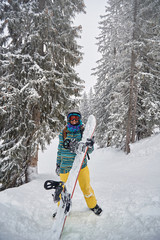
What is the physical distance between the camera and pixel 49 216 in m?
3.17

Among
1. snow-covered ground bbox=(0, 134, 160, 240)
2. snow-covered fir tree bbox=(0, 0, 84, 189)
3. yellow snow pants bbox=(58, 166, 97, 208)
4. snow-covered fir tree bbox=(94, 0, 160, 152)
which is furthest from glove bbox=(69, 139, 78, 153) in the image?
snow-covered fir tree bbox=(94, 0, 160, 152)

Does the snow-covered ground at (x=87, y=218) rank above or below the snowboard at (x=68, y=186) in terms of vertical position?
below

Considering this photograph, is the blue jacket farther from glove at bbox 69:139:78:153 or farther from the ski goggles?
the ski goggles

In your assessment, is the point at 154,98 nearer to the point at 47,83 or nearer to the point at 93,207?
the point at 47,83

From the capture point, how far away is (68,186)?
2883 millimetres

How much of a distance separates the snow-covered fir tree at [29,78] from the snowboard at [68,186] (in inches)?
136

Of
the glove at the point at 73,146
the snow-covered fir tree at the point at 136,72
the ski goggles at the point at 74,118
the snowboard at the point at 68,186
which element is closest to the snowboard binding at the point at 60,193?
the snowboard at the point at 68,186

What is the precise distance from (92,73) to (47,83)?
13.3m

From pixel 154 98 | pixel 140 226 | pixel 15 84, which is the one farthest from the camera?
pixel 154 98

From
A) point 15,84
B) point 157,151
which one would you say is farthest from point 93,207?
point 157,151

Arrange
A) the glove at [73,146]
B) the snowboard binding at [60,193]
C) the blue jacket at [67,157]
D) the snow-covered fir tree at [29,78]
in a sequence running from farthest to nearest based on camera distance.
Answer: the snow-covered fir tree at [29,78] → the blue jacket at [67,157] → the glove at [73,146] → the snowboard binding at [60,193]

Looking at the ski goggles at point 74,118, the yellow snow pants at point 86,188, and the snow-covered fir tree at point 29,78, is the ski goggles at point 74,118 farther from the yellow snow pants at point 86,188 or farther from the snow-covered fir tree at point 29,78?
the snow-covered fir tree at point 29,78

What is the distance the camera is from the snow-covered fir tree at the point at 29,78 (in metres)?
5.96

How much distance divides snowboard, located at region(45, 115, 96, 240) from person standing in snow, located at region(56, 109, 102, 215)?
0.56 ft
